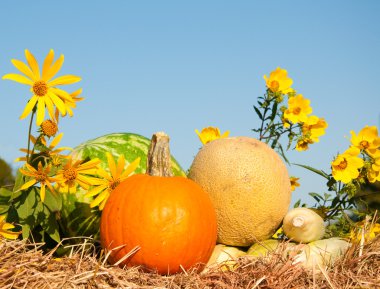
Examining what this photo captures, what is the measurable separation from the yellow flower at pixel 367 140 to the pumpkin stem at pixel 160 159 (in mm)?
1676

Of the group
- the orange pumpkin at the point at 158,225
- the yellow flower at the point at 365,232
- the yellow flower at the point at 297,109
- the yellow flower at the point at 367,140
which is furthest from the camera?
the yellow flower at the point at 297,109

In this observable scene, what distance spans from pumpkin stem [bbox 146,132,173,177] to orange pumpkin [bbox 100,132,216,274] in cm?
12

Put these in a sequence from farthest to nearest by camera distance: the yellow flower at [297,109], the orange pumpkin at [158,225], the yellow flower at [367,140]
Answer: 1. the yellow flower at [297,109]
2. the yellow flower at [367,140]
3. the orange pumpkin at [158,225]

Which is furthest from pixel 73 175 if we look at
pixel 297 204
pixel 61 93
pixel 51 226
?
pixel 297 204

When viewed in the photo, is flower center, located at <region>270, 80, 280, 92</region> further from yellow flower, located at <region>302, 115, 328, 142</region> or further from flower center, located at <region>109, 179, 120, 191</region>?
flower center, located at <region>109, 179, 120, 191</region>

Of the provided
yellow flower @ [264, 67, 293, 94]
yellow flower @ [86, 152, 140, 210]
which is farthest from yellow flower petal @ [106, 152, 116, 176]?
yellow flower @ [264, 67, 293, 94]

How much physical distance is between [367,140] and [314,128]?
16.9 inches

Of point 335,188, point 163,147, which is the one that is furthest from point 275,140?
point 163,147

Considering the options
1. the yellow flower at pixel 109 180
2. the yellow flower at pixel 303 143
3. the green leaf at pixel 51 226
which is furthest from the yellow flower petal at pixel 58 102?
the yellow flower at pixel 303 143

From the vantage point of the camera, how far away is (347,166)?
4148mm

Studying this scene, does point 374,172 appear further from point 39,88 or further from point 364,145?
point 39,88

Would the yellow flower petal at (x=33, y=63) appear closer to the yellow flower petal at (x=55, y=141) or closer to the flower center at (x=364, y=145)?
the yellow flower petal at (x=55, y=141)

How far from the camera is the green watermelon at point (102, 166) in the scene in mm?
3967

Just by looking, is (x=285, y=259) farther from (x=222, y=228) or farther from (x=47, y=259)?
(x=47, y=259)
